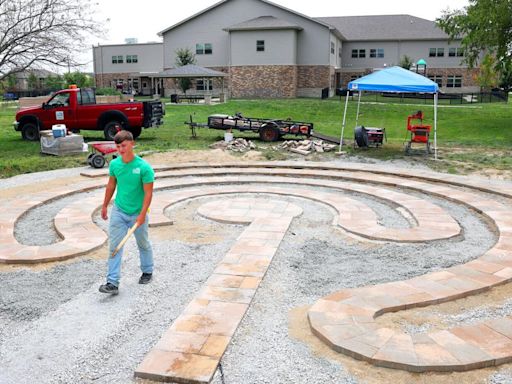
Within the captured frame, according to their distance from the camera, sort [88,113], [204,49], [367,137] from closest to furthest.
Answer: [367,137] < [88,113] < [204,49]

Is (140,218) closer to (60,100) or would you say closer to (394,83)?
(394,83)

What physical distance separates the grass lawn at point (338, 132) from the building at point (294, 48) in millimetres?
10279

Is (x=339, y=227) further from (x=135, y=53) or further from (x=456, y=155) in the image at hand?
(x=135, y=53)

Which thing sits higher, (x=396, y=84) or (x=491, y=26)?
(x=491, y=26)

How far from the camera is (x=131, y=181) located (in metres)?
5.46

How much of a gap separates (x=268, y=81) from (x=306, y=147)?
29.2 metres

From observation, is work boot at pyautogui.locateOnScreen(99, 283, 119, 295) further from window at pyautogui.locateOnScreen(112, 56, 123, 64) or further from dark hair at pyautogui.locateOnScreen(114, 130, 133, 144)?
window at pyautogui.locateOnScreen(112, 56, 123, 64)

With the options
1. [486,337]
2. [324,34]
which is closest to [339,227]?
[486,337]

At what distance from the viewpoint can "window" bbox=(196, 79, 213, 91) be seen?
49.4 metres

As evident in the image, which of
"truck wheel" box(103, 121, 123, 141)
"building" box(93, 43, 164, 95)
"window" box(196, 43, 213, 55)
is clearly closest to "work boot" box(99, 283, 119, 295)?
"truck wheel" box(103, 121, 123, 141)

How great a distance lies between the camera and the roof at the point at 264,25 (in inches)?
1702

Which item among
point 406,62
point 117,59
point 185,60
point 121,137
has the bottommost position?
point 121,137

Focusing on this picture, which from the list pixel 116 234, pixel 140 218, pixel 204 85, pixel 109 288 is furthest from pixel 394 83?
pixel 204 85

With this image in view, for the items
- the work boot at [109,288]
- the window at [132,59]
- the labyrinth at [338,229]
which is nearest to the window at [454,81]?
the window at [132,59]
